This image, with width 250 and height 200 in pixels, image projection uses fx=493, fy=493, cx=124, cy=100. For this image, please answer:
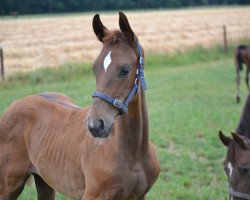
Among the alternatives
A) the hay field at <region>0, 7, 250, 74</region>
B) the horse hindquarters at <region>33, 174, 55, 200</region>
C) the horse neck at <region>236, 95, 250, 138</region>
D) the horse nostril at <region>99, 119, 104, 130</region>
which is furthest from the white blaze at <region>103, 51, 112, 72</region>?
the hay field at <region>0, 7, 250, 74</region>

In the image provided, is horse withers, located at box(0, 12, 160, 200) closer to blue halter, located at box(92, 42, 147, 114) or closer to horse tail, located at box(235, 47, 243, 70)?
blue halter, located at box(92, 42, 147, 114)

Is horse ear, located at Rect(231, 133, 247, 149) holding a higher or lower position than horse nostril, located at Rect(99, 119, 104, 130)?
lower

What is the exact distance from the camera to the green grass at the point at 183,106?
671 centimetres

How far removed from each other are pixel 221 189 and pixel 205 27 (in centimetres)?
2909

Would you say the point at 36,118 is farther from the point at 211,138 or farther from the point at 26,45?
the point at 26,45

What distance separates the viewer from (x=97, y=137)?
3.34 m

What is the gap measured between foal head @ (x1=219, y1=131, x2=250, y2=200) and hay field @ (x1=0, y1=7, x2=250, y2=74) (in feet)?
51.3

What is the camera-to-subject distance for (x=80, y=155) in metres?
3.98

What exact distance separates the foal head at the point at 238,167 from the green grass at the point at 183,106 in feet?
6.45

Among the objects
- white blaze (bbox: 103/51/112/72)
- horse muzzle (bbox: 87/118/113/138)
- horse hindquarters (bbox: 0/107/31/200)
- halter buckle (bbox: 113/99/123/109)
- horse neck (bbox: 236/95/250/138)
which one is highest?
white blaze (bbox: 103/51/112/72)

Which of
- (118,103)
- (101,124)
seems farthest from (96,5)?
(101,124)

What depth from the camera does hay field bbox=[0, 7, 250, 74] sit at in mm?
23203

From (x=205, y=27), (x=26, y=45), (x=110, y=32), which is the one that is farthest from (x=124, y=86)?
(x=205, y=27)

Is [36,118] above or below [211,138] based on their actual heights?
above
